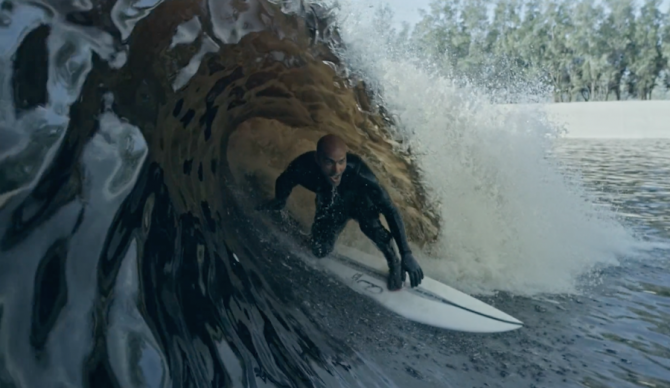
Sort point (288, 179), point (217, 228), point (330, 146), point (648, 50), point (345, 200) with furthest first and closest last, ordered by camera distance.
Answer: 1. point (648, 50)
2. point (288, 179)
3. point (345, 200)
4. point (330, 146)
5. point (217, 228)

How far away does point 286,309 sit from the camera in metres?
3.46

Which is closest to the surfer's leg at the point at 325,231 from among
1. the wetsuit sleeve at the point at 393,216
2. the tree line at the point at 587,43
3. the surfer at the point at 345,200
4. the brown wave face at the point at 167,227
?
the surfer at the point at 345,200

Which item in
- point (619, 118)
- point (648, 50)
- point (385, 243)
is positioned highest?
point (648, 50)

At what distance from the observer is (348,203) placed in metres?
4.23

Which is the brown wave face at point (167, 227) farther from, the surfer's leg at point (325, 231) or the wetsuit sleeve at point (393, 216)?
the wetsuit sleeve at point (393, 216)

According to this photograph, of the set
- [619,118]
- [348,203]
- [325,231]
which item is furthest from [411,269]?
[619,118]

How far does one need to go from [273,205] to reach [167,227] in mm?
1973

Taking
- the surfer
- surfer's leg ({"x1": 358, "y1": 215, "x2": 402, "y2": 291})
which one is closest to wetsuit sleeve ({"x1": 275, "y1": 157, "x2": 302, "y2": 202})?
the surfer

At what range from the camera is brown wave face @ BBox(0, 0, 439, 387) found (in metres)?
1.87

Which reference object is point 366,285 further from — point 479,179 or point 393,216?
point 479,179

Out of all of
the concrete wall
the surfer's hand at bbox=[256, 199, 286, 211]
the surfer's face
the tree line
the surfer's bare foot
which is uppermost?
the tree line

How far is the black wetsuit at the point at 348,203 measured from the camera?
13.1ft

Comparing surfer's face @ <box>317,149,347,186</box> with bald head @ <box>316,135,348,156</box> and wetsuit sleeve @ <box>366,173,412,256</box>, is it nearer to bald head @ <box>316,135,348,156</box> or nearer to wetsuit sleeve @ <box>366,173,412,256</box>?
bald head @ <box>316,135,348,156</box>

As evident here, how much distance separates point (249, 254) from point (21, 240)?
217 cm
